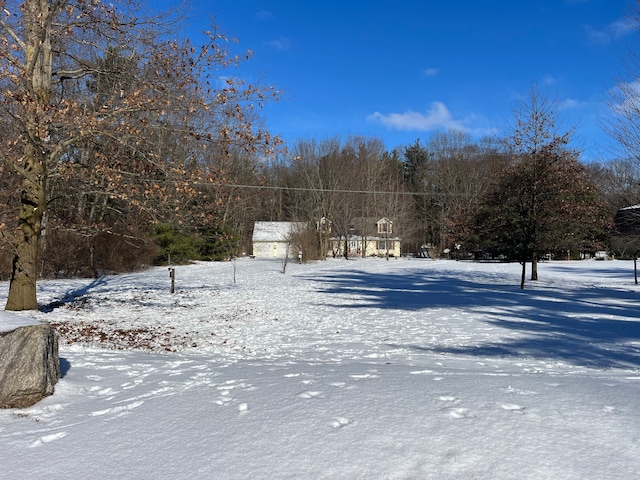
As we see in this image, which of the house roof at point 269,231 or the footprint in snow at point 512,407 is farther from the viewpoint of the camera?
the house roof at point 269,231

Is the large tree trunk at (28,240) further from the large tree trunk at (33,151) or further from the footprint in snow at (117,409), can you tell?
the footprint in snow at (117,409)

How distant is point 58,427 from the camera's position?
3787 millimetres

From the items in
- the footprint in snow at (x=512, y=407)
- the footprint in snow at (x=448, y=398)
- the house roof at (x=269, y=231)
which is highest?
the house roof at (x=269, y=231)

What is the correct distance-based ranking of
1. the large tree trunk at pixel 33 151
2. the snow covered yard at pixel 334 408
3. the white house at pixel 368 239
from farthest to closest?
the white house at pixel 368 239 < the large tree trunk at pixel 33 151 < the snow covered yard at pixel 334 408

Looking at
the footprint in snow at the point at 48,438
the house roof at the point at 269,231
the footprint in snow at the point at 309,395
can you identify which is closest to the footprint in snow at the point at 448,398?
the footprint in snow at the point at 309,395

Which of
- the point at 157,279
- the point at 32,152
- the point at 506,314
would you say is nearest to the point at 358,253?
the point at 157,279

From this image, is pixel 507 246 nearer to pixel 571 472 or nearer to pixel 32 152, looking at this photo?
pixel 32 152

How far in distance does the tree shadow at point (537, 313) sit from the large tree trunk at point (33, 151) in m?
7.00

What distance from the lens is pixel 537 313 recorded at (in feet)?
40.9

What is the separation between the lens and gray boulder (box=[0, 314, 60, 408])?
4121 millimetres

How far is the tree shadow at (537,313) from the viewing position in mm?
Answer: 7824

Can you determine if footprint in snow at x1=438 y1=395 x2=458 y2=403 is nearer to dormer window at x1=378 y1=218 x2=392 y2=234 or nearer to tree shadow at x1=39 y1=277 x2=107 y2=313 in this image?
tree shadow at x1=39 y1=277 x2=107 y2=313

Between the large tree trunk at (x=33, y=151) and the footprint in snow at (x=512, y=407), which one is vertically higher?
the large tree trunk at (x=33, y=151)

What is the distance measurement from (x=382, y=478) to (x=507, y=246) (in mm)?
19098
